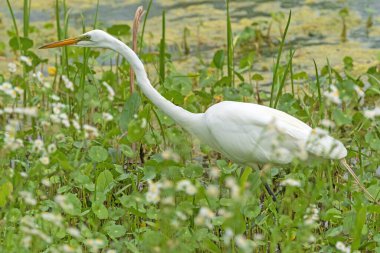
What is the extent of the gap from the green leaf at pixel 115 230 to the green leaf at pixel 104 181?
233 mm

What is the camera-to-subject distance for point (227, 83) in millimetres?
4621

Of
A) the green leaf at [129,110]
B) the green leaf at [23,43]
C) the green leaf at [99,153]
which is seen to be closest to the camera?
the green leaf at [99,153]

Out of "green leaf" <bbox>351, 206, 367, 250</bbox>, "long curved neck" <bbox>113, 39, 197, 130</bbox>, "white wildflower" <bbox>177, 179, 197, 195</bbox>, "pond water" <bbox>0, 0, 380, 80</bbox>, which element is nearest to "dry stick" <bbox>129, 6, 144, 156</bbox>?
"long curved neck" <bbox>113, 39, 197, 130</bbox>

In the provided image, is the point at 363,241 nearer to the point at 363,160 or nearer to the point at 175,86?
the point at 363,160

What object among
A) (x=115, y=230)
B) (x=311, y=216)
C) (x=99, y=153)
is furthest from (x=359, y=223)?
(x=99, y=153)

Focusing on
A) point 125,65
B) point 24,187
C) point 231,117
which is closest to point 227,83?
point 125,65

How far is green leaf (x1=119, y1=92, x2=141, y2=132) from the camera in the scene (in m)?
4.05

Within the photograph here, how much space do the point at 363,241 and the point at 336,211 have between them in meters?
0.16

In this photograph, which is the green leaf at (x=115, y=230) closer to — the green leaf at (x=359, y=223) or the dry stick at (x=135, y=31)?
the green leaf at (x=359, y=223)

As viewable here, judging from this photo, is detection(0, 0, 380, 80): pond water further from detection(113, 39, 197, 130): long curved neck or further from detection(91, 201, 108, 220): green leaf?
detection(91, 201, 108, 220): green leaf

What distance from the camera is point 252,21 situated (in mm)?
6562

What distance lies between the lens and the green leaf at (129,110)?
4051mm

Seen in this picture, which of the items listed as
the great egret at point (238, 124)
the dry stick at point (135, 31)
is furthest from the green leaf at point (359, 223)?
the dry stick at point (135, 31)

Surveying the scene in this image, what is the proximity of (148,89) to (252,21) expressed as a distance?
2.93m
